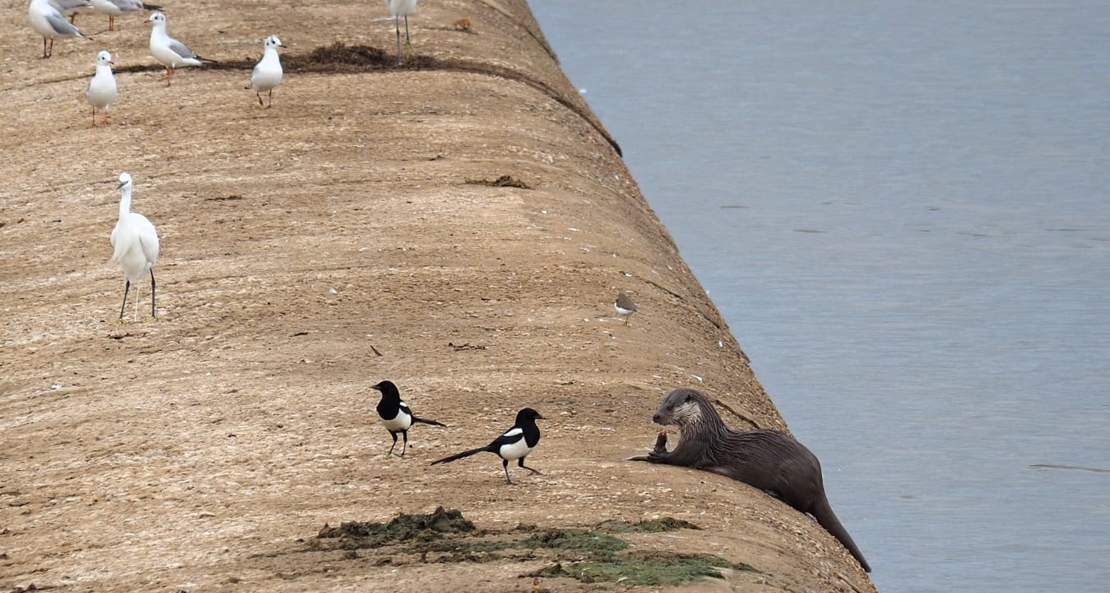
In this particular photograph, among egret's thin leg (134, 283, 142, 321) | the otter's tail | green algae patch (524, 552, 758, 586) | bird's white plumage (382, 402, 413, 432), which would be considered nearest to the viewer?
green algae patch (524, 552, 758, 586)

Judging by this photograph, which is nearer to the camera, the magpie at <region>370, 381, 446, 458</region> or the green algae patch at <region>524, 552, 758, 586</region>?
the green algae patch at <region>524, 552, 758, 586</region>

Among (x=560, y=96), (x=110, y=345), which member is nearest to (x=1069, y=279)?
(x=560, y=96)

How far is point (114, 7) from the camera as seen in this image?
15211mm

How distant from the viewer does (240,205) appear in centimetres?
1114

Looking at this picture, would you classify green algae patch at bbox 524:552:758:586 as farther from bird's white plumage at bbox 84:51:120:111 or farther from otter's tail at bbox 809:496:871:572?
bird's white plumage at bbox 84:51:120:111

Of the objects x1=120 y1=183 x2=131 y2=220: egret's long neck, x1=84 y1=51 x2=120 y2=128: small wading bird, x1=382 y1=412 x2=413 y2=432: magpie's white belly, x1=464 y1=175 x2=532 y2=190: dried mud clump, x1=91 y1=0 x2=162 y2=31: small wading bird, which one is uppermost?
x1=120 y1=183 x2=131 y2=220: egret's long neck

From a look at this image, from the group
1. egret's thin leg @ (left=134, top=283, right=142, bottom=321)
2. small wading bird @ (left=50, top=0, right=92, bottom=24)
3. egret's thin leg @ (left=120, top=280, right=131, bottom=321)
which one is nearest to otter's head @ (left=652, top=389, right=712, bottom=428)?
egret's thin leg @ (left=120, top=280, right=131, bottom=321)

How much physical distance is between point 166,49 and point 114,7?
2.32 m

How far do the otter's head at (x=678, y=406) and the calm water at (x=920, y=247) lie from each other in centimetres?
174

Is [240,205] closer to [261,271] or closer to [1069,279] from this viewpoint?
[261,271]

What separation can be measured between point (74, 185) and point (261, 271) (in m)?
2.56

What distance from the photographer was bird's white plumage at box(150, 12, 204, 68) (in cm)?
1305

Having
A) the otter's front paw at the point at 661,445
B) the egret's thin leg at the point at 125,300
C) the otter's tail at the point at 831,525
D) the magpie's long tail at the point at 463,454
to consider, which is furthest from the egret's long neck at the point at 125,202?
the otter's tail at the point at 831,525

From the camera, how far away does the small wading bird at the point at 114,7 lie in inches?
596
